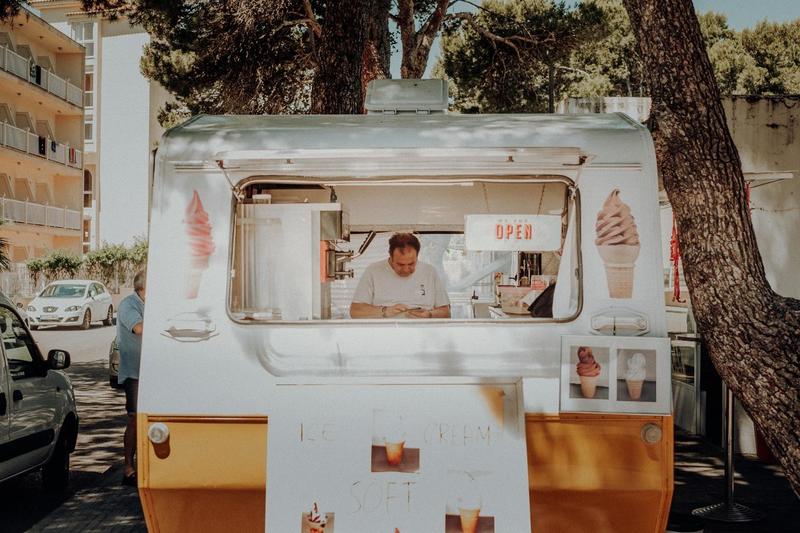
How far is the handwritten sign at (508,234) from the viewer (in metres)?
4.75

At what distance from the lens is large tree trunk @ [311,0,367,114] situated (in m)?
11.4

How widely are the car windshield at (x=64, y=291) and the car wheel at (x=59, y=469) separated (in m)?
20.4

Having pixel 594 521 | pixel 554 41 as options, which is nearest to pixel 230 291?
pixel 594 521

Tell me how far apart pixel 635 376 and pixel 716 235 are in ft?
4.21

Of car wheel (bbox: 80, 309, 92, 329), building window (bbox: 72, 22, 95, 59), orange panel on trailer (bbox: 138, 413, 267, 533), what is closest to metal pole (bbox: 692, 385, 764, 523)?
orange panel on trailer (bbox: 138, 413, 267, 533)

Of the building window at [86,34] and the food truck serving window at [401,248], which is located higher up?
the building window at [86,34]

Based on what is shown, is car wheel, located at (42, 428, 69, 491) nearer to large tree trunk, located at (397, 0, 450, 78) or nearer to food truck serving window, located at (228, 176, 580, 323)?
food truck serving window, located at (228, 176, 580, 323)

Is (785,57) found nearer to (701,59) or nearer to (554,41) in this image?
(554,41)

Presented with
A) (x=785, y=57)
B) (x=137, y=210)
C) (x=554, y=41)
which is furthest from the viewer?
(x=137, y=210)

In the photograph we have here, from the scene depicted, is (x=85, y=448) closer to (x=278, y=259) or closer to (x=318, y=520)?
(x=278, y=259)

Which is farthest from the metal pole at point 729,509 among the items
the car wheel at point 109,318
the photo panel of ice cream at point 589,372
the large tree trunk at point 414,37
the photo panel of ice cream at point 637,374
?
the car wheel at point 109,318

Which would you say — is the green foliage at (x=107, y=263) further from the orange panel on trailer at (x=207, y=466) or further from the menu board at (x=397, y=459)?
the menu board at (x=397, y=459)

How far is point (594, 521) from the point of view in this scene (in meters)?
4.17

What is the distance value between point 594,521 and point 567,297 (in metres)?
1.06
